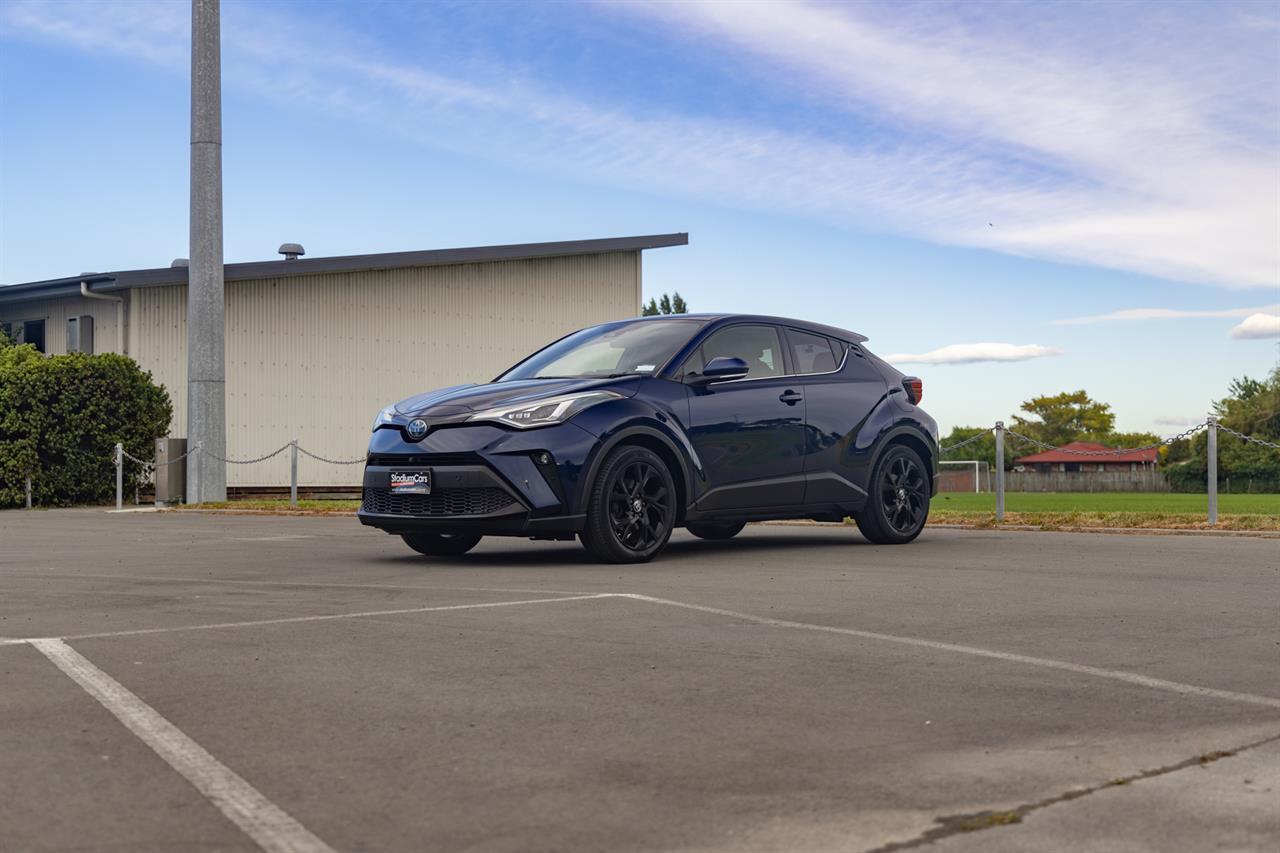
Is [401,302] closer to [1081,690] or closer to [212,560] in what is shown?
[212,560]

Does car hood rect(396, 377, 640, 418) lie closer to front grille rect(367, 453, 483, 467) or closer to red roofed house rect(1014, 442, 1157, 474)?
front grille rect(367, 453, 483, 467)

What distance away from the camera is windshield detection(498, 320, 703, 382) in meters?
10.9

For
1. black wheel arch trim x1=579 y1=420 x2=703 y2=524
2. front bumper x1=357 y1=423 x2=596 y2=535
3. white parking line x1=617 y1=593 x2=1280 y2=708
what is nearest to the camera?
white parking line x1=617 y1=593 x2=1280 y2=708

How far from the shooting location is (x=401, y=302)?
100ft

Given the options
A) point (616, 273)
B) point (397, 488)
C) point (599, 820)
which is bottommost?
point (599, 820)

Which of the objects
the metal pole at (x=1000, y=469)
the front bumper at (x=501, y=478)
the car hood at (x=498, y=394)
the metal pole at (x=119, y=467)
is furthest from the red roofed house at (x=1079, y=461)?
the front bumper at (x=501, y=478)

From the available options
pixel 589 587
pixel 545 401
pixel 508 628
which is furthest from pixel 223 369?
pixel 508 628

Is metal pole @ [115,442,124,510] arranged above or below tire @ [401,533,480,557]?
above

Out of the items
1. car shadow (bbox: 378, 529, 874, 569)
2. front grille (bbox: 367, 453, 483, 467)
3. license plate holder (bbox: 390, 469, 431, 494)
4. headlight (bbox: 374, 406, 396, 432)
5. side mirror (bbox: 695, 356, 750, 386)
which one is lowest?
car shadow (bbox: 378, 529, 874, 569)

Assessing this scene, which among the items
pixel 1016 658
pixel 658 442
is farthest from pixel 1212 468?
pixel 1016 658

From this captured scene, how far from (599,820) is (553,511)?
6320 mm

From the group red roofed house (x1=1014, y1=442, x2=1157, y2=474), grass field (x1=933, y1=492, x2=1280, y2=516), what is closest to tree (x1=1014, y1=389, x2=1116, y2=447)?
red roofed house (x1=1014, y1=442, x2=1157, y2=474)

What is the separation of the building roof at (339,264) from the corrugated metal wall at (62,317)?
52 cm

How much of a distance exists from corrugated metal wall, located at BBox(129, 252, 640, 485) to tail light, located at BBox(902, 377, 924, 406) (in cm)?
1787
